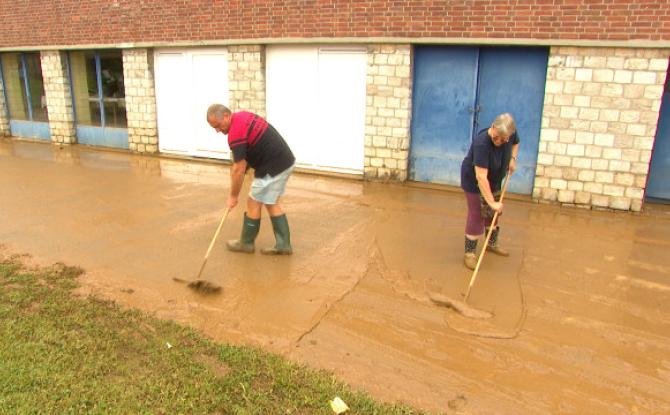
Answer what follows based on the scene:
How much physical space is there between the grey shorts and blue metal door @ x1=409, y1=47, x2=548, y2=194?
430cm

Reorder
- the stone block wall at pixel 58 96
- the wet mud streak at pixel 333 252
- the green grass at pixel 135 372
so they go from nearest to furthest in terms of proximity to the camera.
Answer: the green grass at pixel 135 372
the wet mud streak at pixel 333 252
the stone block wall at pixel 58 96

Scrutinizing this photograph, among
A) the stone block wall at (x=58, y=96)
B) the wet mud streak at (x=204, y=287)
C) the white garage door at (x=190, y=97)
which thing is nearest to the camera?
the wet mud streak at (x=204, y=287)

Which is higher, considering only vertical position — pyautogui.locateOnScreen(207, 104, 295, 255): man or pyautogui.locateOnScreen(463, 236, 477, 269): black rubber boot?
pyautogui.locateOnScreen(207, 104, 295, 255): man

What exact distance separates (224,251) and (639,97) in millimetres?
6077

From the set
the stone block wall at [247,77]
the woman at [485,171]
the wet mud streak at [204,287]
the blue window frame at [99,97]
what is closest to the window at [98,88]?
the blue window frame at [99,97]

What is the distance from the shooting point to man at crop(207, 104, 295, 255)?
507cm

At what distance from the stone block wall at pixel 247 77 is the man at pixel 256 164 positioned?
16.9ft

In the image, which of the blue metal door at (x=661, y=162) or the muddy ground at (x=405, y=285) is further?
the blue metal door at (x=661, y=162)

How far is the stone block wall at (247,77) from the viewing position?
1017cm

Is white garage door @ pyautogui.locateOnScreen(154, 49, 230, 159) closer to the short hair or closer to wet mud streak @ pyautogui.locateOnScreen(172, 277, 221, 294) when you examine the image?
the short hair

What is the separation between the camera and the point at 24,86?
14812 millimetres

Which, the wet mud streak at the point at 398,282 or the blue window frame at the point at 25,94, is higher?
the blue window frame at the point at 25,94

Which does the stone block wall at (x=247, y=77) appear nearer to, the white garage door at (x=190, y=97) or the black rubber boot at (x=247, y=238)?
the white garage door at (x=190, y=97)

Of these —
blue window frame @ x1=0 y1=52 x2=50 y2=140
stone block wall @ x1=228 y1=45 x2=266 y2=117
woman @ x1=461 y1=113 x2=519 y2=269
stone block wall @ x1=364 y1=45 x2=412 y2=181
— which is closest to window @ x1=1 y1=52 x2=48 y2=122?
blue window frame @ x1=0 y1=52 x2=50 y2=140
